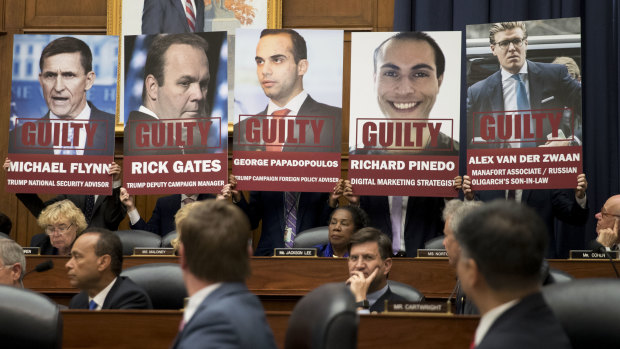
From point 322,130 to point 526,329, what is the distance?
14.3 feet

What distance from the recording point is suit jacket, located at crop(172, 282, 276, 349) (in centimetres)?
178

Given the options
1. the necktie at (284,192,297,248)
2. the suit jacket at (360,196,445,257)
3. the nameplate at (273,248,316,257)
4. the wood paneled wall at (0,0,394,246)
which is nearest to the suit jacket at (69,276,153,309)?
the nameplate at (273,248,316,257)

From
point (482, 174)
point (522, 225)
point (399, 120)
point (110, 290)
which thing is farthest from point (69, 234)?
point (522, 225)

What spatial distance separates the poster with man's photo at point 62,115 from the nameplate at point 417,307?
136 inches

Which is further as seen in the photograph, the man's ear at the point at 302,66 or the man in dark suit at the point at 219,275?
the man's ear at the point at 302,66

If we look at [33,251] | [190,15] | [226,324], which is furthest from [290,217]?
[226,324]

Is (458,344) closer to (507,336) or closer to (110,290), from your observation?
(507,336)

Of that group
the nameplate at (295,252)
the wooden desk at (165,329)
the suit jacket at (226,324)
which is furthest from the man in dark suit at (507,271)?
the nameplate at (295,252)

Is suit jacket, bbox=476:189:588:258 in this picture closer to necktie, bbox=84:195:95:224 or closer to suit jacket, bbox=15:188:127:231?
suit jacket, bbox=15:188:127:231

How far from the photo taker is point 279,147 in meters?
5.95

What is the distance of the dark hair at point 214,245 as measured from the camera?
191cm

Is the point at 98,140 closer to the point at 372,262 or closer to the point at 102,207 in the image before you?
the point at 102,207

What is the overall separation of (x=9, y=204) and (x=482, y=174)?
4.59 metres

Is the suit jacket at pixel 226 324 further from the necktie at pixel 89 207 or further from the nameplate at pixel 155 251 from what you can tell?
the necktie at pixel 89 207
